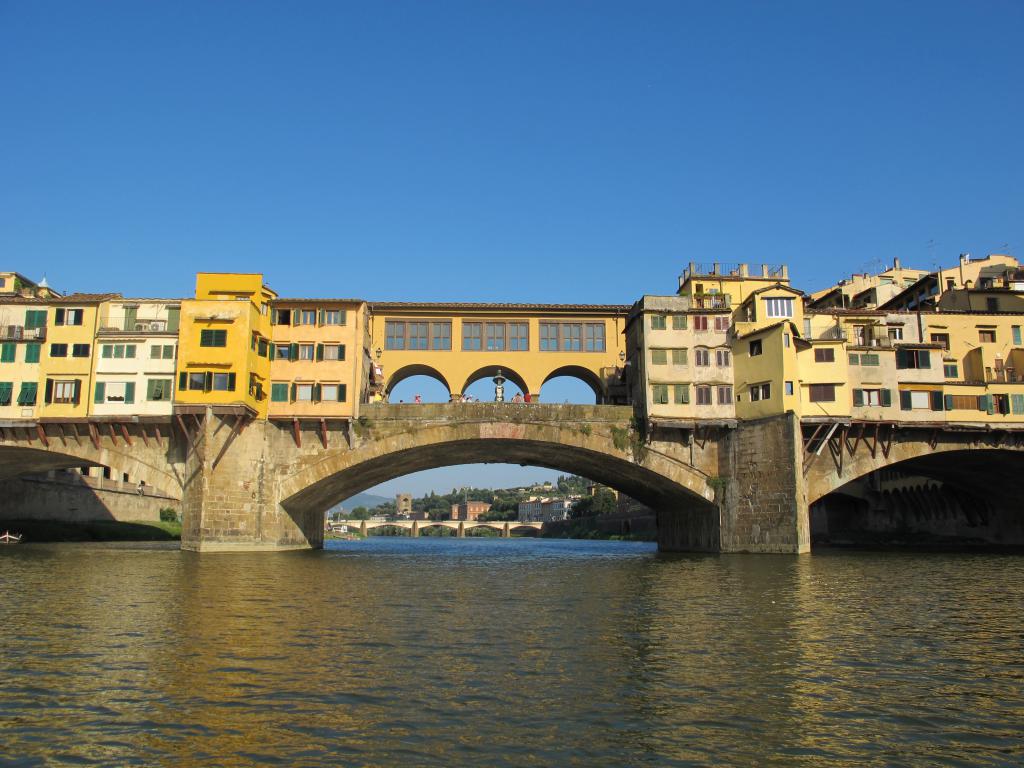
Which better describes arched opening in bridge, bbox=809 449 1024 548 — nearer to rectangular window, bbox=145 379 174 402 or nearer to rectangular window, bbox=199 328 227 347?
rectangular window, bbox=199 328 227 347

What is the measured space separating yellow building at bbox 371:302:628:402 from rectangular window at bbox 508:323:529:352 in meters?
0.09

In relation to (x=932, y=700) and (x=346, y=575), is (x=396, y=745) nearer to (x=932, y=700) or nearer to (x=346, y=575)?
(x=932, y=700)

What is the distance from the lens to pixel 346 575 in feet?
144

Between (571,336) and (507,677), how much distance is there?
58.4m

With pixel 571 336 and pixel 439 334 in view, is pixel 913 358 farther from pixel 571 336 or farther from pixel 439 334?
pixel 439 334

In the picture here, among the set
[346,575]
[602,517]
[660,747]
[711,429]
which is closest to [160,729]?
[660,747]

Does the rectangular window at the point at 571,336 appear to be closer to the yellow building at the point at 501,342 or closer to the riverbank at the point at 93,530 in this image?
the yellow building at the point at 501,342

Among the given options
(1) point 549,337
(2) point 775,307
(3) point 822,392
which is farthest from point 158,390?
(3) point 822,392

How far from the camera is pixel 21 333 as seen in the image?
66.6m

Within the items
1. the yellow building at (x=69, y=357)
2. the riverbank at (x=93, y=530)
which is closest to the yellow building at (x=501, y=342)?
the yellow building at (x=69, y=357)

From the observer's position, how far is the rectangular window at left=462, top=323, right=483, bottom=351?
2931 inches

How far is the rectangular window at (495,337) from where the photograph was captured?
7456 centimetres

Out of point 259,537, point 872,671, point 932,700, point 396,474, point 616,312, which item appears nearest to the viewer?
point 932,700

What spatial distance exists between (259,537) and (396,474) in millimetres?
17945
